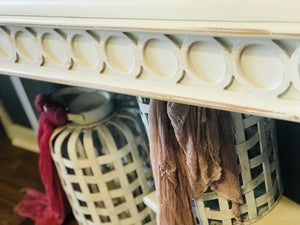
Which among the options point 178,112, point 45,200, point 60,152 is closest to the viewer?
point 178,112

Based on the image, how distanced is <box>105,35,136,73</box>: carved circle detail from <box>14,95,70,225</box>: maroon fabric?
0.50 metres

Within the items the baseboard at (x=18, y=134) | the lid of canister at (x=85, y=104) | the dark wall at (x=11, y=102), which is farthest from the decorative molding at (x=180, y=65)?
the baseboard at (x=18, y=134)

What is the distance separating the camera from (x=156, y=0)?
419 mm

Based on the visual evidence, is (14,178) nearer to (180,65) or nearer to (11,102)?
(11,102)

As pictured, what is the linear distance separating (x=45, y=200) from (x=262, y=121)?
0.92 m

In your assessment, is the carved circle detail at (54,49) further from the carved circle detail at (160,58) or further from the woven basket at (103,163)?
the woven basket at (103,163)

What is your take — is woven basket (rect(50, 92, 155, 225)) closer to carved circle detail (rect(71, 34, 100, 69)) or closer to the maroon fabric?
the maroon fabric

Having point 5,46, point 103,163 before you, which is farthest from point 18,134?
point 5,46

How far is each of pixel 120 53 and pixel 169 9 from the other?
132mm

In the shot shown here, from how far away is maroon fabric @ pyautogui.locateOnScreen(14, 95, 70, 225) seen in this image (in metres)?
1.02

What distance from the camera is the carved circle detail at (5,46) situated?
692 mm

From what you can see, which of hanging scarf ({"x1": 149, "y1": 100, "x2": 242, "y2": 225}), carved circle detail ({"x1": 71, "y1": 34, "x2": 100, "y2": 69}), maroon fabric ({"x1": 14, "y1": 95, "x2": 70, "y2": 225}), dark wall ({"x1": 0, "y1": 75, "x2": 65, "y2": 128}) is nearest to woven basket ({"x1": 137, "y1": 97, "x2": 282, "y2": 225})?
hanging scarf ({"x1": 149, "y1": 100, "x2": 242, "y2": 225})

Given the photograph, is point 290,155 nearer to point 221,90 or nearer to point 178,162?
point 178,162

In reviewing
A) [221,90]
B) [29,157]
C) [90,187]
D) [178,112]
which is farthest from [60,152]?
[29,157]
